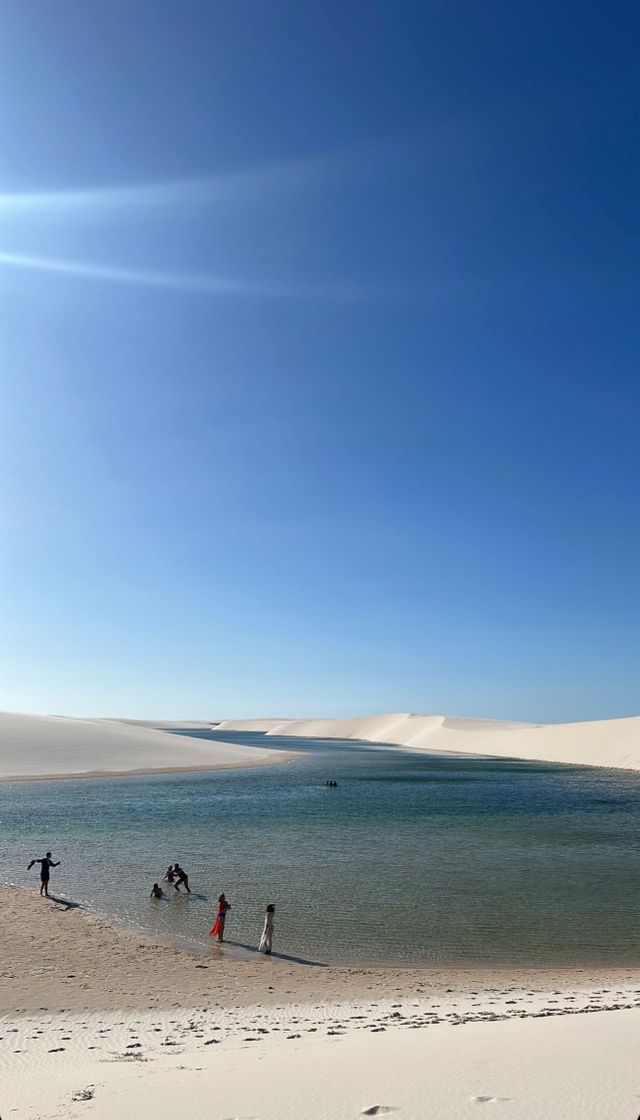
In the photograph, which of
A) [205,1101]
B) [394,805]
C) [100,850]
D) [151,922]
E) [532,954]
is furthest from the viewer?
[394,805]

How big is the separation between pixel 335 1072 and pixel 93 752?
61.7 m

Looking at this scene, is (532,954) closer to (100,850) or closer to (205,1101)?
(205,1101)

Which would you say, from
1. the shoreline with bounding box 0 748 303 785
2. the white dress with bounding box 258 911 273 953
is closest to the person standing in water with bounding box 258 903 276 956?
the white dress with bounding box 258 911 273 953

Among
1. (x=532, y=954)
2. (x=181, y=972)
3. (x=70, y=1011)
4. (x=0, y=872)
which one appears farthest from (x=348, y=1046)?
(x=0, y=872)

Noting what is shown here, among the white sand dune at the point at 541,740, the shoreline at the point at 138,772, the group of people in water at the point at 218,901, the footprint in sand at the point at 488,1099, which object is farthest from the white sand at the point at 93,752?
the footprint in sand at the point at 488,1099

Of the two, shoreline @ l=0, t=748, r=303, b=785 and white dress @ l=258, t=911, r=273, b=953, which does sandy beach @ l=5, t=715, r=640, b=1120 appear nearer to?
white dress @ l=258, t=911, r=273, b=953

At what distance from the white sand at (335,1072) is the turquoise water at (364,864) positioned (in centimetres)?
569

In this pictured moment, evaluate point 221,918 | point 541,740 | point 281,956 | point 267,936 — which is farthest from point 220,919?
point 541,740

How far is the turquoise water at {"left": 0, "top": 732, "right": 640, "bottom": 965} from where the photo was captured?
15180 millimetres

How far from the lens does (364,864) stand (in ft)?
72.8

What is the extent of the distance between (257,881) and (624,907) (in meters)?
9.80

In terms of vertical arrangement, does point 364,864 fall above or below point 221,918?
below

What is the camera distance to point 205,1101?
6.15 metres

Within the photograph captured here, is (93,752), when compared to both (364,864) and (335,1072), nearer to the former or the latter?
(364,864)
